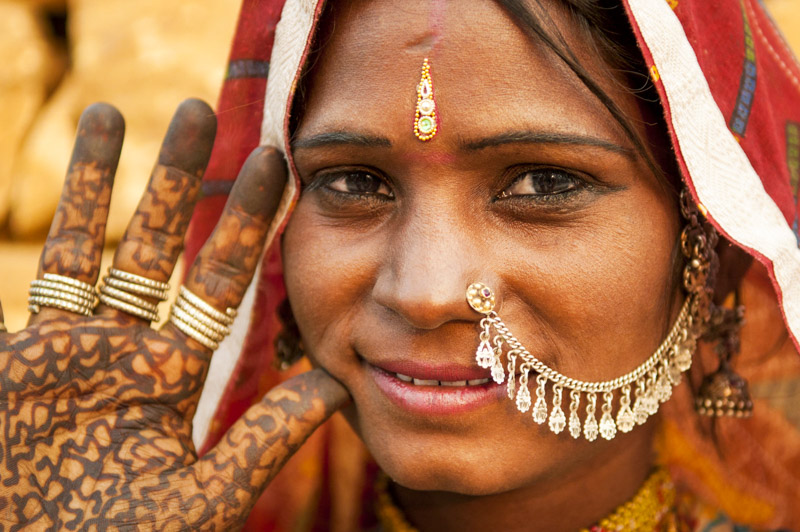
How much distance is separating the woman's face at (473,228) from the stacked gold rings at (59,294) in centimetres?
41

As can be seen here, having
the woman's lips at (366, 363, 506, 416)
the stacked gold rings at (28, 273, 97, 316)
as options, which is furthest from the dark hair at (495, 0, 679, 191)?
the stacked gold rings at (28, 273, 97, 316)

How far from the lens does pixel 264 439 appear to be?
59.5 inches

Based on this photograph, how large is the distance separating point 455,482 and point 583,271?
40cm

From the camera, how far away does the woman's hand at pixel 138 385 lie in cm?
140

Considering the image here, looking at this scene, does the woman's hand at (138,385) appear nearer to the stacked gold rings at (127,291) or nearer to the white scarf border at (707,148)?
the stacked gold rings at (127,291)

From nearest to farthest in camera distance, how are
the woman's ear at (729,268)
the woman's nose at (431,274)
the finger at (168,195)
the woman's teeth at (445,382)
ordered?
the woman's nose at (431,274)
the woman's teeth at (445,382)
the finger at (168,195)
the woman's ear at (729,268)

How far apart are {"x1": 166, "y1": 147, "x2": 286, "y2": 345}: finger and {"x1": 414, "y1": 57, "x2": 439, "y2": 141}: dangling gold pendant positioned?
33 centimetres

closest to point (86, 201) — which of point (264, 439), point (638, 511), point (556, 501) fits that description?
point (264, 439)

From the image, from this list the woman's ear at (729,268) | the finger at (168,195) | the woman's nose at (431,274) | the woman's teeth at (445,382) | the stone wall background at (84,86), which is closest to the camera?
the woman's nose at (431,274)

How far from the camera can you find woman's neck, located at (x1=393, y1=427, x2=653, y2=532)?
1612 millimetres

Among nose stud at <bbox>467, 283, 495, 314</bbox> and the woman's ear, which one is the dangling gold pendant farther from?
the woman's ear

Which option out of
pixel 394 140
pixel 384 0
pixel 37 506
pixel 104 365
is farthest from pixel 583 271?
pixel 37 506

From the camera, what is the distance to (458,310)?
1.31 metres

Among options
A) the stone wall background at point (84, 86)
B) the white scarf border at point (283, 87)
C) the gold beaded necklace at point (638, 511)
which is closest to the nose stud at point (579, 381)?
the gold beaded necklace at point (638, 511)
